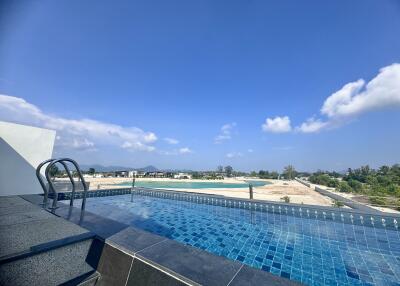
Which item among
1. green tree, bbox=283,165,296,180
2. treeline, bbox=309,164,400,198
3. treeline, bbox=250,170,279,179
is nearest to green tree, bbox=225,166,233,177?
treeline, bbox=250,170,279,179

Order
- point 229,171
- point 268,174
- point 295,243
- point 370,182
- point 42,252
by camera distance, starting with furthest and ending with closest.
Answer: point 229,171 < point 268,174 < point 370,182 < point 295,243 < point 42,252

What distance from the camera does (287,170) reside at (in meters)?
58.5

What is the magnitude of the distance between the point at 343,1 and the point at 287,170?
60088 mm

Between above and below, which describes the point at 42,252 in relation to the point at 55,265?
above

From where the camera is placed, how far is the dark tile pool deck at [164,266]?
4.38 feet

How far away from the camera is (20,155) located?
288 inches

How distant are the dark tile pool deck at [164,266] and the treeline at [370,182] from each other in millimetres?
22535

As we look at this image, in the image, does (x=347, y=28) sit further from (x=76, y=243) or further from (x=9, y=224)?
(x=9, y=224)

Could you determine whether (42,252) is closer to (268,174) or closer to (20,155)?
(20,155)

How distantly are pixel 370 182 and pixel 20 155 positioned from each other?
135 ft

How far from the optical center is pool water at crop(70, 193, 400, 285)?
3.08 metres

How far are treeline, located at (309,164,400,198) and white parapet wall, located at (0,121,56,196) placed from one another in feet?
84.5

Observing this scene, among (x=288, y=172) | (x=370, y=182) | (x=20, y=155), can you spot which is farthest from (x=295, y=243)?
(x=288, y=172)

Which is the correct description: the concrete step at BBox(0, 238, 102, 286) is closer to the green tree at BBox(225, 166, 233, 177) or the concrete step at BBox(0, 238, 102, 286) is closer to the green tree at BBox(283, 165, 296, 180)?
the green tree at BBox(283, 165, 296, 180)
